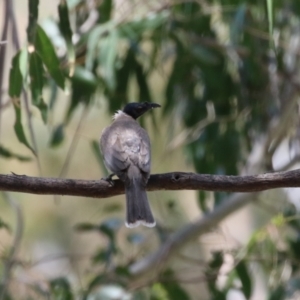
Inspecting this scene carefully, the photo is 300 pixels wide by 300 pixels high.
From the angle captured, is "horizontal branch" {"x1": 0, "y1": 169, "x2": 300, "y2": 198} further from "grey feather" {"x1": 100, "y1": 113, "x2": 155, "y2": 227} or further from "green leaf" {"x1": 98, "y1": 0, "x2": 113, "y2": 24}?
"green leaf" {"x1": 98, "y1": 0, "x2": 113, "y2": 24}

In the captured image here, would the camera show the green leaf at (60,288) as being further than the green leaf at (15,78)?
Yes

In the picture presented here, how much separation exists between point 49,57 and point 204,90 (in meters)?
1.81

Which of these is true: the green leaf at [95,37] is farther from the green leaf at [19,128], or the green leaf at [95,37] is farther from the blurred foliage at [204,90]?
the green leaf at [19,128]

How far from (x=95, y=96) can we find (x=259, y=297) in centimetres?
349

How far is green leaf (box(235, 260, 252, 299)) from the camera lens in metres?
4.20

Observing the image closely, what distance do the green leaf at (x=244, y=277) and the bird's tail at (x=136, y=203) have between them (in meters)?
1.26

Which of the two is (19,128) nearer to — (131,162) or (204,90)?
(131,162)

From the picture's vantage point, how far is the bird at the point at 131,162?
10.1 ft

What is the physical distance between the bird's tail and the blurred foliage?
103 centimetres

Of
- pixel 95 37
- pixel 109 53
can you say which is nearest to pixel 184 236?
pixel 109 53

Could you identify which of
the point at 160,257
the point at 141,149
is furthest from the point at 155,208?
the point at 141,149

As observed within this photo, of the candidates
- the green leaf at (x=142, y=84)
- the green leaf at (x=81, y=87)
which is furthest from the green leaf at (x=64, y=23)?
the green leaf at (x=142, y=84)

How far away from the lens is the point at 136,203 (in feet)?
10.2

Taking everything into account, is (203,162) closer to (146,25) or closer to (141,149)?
(146,25)
